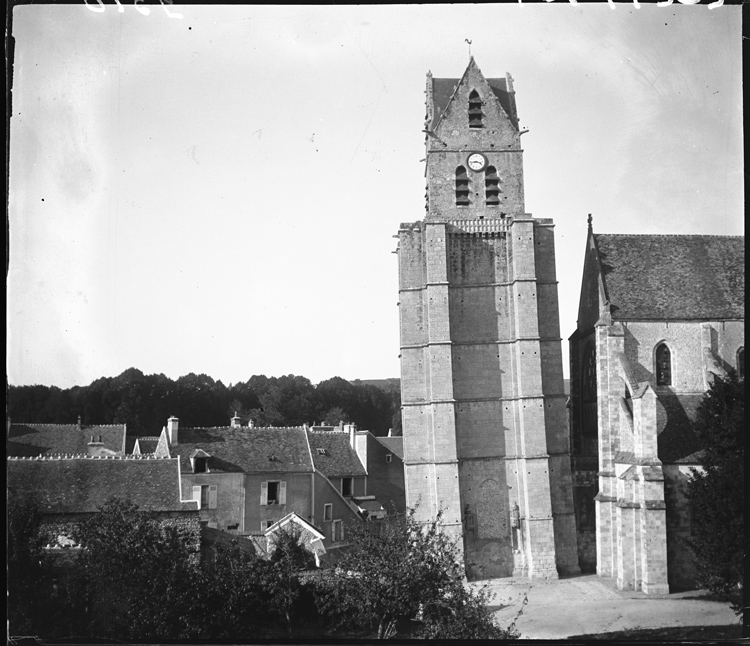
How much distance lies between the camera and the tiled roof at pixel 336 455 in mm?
40062

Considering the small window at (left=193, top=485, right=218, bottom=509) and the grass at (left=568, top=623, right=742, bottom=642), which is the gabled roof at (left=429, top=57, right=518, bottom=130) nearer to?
the small window at (left=193, top=485, right=218, bottom=509)

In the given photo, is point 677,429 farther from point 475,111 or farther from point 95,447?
point 95,447

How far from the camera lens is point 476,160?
104 ft

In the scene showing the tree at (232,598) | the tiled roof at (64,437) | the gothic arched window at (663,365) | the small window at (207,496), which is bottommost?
the tree at (232,598)

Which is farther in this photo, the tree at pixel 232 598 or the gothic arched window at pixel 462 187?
the gothic arched window at pixel 462 187

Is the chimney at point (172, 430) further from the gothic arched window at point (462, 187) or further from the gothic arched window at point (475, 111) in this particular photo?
the gothic arched window at point (475, 111)

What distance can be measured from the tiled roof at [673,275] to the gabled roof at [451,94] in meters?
6.90

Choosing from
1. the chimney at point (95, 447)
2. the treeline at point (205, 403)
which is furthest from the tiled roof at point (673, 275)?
the chimney at point (95, 447)

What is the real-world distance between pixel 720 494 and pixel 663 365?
22.3 feet

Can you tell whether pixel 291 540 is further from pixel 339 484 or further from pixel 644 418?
pixel 339 484

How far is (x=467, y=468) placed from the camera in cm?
2919

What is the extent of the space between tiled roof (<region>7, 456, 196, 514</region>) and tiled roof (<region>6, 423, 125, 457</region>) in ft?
43.2

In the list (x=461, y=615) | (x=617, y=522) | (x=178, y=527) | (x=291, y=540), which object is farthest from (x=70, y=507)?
(x=617, y=522)

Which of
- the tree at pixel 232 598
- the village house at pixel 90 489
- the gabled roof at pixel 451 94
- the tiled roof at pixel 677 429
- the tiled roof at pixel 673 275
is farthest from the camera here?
the gabled roof at pixel 451 94
